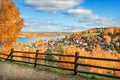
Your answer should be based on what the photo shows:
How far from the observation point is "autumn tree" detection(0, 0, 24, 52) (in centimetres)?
4291

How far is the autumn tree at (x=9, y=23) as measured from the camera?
42.9 meters

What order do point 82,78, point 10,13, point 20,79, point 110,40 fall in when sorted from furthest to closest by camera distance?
point 110,40 → point 10,13 → point 82,78 → point 20,79

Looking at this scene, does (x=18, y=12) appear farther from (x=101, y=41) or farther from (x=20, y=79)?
(x=101, y=41)

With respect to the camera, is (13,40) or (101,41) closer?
(13,40)

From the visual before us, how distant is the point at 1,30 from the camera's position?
141 ft

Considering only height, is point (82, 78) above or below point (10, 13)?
below

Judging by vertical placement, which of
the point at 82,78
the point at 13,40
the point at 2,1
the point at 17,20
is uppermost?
the point at 2,1

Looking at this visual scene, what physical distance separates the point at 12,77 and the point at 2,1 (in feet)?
90.6

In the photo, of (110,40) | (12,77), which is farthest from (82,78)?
(110,40)

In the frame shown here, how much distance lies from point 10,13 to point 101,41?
161m

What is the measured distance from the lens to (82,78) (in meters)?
19.1

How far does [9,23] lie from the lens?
43375 mm

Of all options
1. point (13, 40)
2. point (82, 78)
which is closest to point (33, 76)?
point (82, 78)

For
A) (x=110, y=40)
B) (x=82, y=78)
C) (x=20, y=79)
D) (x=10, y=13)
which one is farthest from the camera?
(x=110, y=40)
